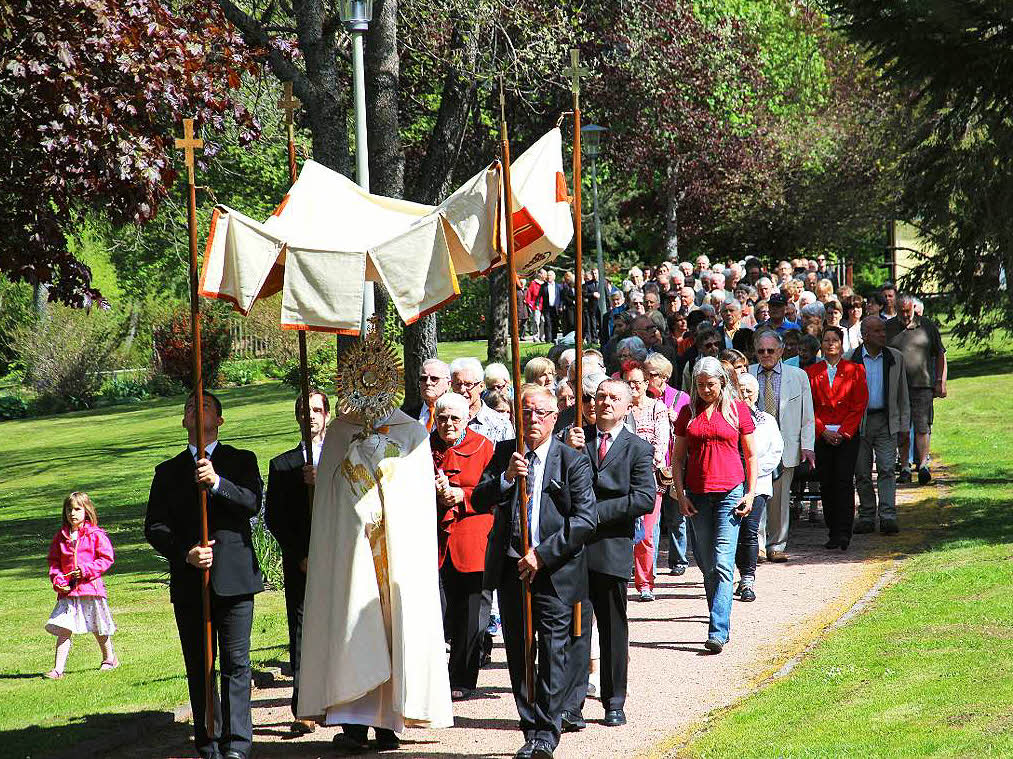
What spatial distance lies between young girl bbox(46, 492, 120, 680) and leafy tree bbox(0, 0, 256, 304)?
2.02m

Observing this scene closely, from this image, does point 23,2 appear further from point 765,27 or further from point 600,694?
point 765,27

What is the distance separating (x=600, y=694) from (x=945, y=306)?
13460 mm

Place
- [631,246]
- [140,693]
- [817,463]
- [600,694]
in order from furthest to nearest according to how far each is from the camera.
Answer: [631,246] → [817,463] → [140,693] → [600,694]

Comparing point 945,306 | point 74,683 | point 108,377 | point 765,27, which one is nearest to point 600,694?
point 74,683

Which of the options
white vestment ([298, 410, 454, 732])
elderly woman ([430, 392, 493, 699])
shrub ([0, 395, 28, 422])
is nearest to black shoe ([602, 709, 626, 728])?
white vestment ([298, 410, 454, 732])

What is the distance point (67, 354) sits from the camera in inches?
1531

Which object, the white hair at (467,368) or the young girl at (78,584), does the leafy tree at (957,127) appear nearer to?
the white hair at (467,368)

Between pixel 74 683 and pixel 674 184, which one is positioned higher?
pixel 674 184

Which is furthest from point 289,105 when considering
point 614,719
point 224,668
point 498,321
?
point 498,321

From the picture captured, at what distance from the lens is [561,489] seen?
25.0 ft

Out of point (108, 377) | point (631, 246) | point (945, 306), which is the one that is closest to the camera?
point (945, 306)

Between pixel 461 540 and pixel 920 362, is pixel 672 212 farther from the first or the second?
pixel 461 540

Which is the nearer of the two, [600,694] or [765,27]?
[600,694]

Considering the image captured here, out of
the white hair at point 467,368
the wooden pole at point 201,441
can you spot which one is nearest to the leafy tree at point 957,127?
the white hair at point 467,368
